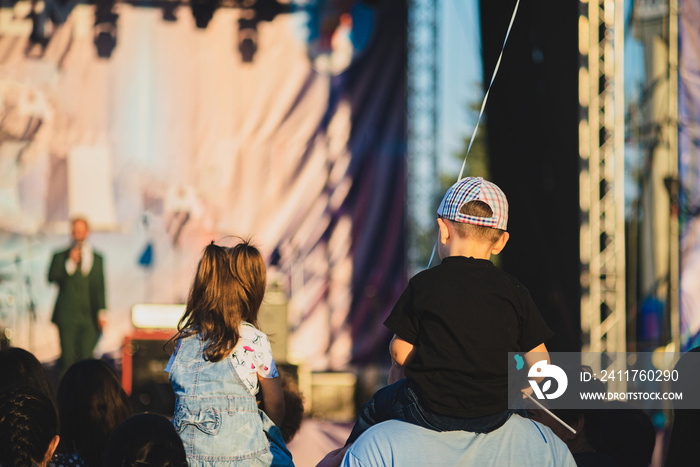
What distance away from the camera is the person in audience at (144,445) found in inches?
65.8

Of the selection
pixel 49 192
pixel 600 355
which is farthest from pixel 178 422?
pixel 49 192

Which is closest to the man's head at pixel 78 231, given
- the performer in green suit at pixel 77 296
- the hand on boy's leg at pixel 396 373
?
the performer in green suit at pixel 77 296

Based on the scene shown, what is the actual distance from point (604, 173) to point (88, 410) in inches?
144

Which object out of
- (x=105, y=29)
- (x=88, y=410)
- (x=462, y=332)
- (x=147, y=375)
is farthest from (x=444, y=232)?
(x=105, y=29)

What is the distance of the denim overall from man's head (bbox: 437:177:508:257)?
82 cm

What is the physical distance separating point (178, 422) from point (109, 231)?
18.9ft

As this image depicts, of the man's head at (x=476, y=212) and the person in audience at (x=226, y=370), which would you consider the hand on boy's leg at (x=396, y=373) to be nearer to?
the man's head at (x=476, y=212)

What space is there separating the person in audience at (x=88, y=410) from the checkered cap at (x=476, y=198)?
52.1 inches

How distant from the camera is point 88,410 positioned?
7.66 ft

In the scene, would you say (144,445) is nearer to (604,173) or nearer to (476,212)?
(476,212)

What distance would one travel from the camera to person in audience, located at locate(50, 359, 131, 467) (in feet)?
7.57

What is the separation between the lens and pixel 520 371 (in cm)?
163

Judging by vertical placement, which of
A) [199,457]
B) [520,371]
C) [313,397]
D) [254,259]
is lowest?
[313,397]

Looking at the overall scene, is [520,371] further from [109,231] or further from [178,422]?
[109,231]
